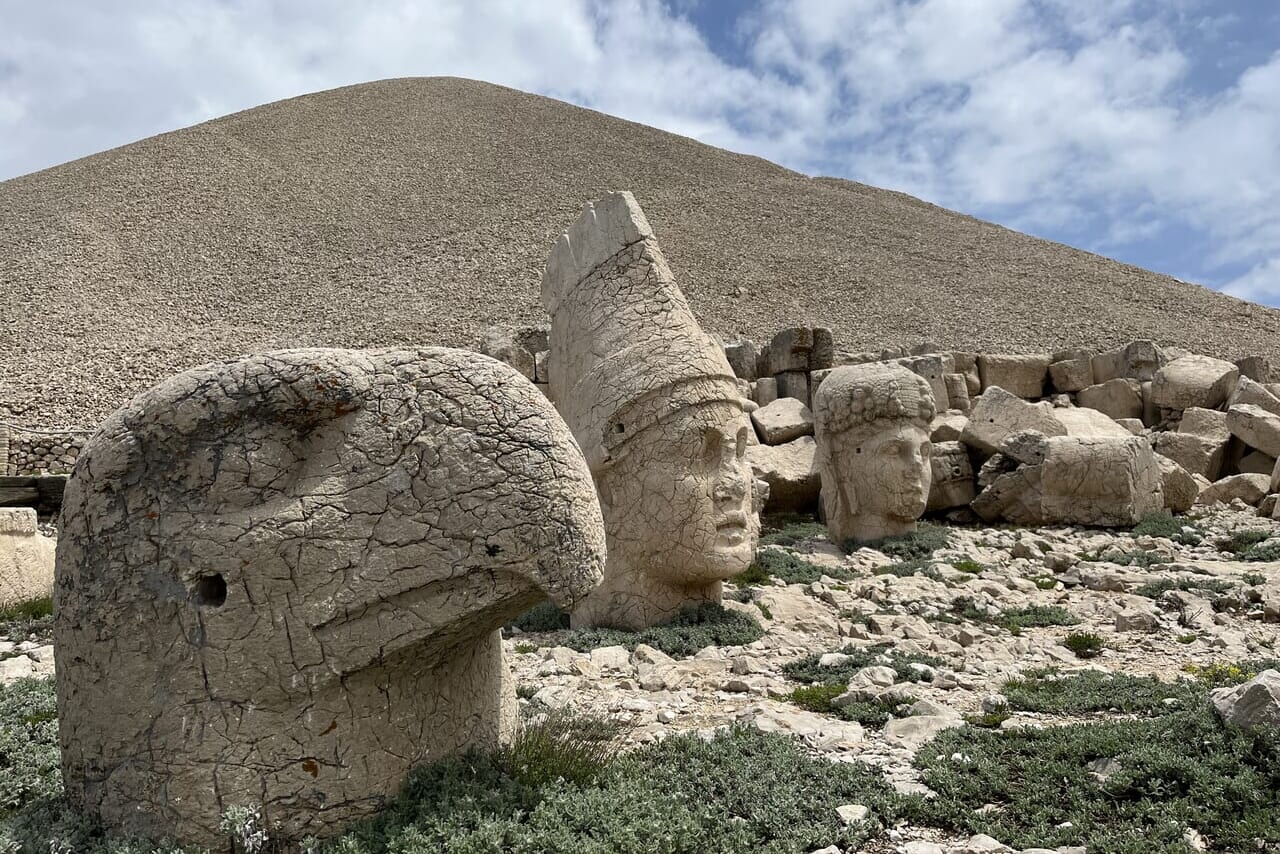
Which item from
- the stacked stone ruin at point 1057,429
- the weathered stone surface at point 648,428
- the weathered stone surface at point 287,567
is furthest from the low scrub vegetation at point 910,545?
the weathered stone surface at point 287,567

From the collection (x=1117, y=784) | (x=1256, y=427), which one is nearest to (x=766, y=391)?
(x=1256, y=427)

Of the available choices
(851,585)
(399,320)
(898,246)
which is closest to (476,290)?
(399,320)

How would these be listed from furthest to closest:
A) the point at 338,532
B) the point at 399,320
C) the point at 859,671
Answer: the point at 399,320 < the point at 859,671 < the point at 338,532

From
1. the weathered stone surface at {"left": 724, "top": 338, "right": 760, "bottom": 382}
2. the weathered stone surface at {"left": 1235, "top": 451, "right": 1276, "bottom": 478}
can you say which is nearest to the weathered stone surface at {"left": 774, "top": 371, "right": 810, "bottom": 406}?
the weathered stone surface at {"left": 724, "top": 338, "right": 760, "bottom": 382}

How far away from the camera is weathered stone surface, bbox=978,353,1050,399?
1644cm

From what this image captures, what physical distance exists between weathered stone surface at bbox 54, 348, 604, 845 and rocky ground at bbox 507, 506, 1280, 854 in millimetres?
1609

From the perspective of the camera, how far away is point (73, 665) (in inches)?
113

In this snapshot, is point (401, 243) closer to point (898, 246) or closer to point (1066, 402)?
point (898, 246)

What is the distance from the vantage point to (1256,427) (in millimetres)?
12820

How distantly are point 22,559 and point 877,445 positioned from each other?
24.5ft

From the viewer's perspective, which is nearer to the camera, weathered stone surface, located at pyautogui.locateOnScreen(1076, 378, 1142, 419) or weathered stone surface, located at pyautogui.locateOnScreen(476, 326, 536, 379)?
weathered stone surface, located at pyautogui.locateOnScreen(476, 326, 536, 379)

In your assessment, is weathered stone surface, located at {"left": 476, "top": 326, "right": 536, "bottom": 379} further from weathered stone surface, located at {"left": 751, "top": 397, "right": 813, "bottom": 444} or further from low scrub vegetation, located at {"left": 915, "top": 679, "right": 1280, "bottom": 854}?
low scrub vegetation, located at {"left": 915, "top": 679, "right": 1280, "bottom": 854}

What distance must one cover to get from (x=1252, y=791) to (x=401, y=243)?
3927cm

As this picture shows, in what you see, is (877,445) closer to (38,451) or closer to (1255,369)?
(1255,369)
